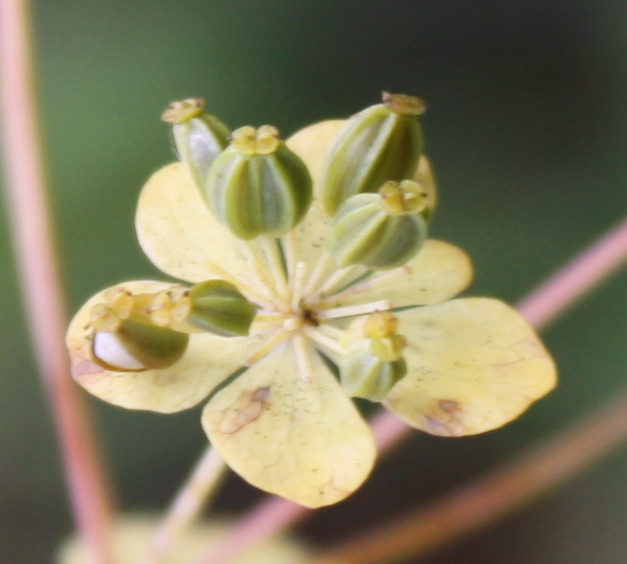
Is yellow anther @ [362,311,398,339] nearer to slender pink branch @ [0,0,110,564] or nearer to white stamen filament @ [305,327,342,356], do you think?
white stamen filament @ [305,327,342,356]

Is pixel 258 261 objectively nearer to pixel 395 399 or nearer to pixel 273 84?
pixel 395 399

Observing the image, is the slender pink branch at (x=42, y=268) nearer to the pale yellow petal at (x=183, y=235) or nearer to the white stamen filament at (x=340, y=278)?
the pale yellow petal at (x=183, y=235)

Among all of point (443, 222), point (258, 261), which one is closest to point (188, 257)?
point (258, 261)

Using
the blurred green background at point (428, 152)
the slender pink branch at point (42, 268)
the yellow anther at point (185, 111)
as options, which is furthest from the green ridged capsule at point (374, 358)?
Result: the blurred green background at point (428, 152)

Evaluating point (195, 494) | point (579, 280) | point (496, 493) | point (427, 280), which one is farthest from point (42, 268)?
point (496, 493)

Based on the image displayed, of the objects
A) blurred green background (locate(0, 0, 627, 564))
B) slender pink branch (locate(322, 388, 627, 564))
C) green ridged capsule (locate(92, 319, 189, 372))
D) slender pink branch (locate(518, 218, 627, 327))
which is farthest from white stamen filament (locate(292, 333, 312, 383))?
blurred green background (locate(0, 0, 627, 564))
